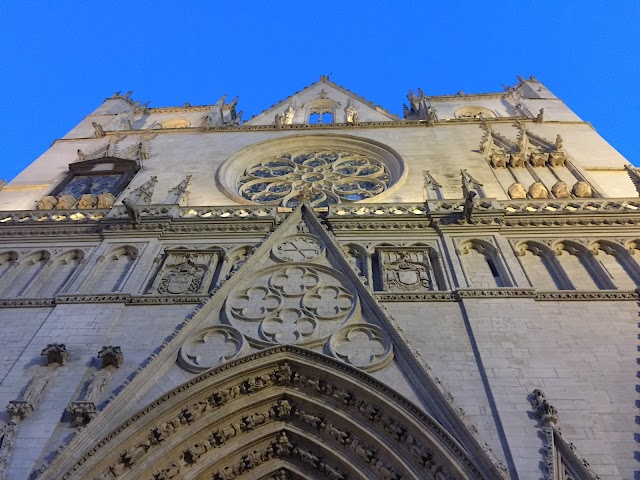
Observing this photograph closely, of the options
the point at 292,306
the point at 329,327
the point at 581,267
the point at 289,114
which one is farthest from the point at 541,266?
the point at 289,114

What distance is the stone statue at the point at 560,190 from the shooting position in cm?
1491

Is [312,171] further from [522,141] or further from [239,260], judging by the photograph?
[239,260]

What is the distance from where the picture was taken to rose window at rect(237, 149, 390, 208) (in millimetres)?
17109

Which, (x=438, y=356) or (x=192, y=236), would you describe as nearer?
(x=438, y=356)

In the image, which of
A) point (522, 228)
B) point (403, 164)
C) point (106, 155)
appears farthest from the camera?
point (106, 155)

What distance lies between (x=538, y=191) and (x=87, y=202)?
37.1ft

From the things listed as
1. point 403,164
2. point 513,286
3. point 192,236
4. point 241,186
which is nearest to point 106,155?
point 241,186

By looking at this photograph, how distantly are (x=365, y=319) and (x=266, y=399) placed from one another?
7.13 ft

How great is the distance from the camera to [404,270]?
39.0 feet

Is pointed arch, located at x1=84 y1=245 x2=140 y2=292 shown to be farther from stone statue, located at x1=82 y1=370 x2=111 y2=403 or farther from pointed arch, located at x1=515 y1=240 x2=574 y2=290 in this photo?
pointed arch, located at x1=515 y1=240 x2=574 y2=290

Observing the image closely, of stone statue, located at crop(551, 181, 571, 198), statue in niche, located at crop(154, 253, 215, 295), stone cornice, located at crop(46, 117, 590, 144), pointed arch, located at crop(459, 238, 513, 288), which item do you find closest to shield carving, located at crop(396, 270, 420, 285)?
pointed arch, located at crop(459, 238, 513, 288)

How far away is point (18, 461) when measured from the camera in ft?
25.6

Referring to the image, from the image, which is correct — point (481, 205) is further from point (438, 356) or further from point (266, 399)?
point (266, 399)

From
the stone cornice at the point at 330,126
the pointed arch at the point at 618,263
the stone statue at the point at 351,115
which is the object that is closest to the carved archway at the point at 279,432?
the pointed arch at the point at 618,263
